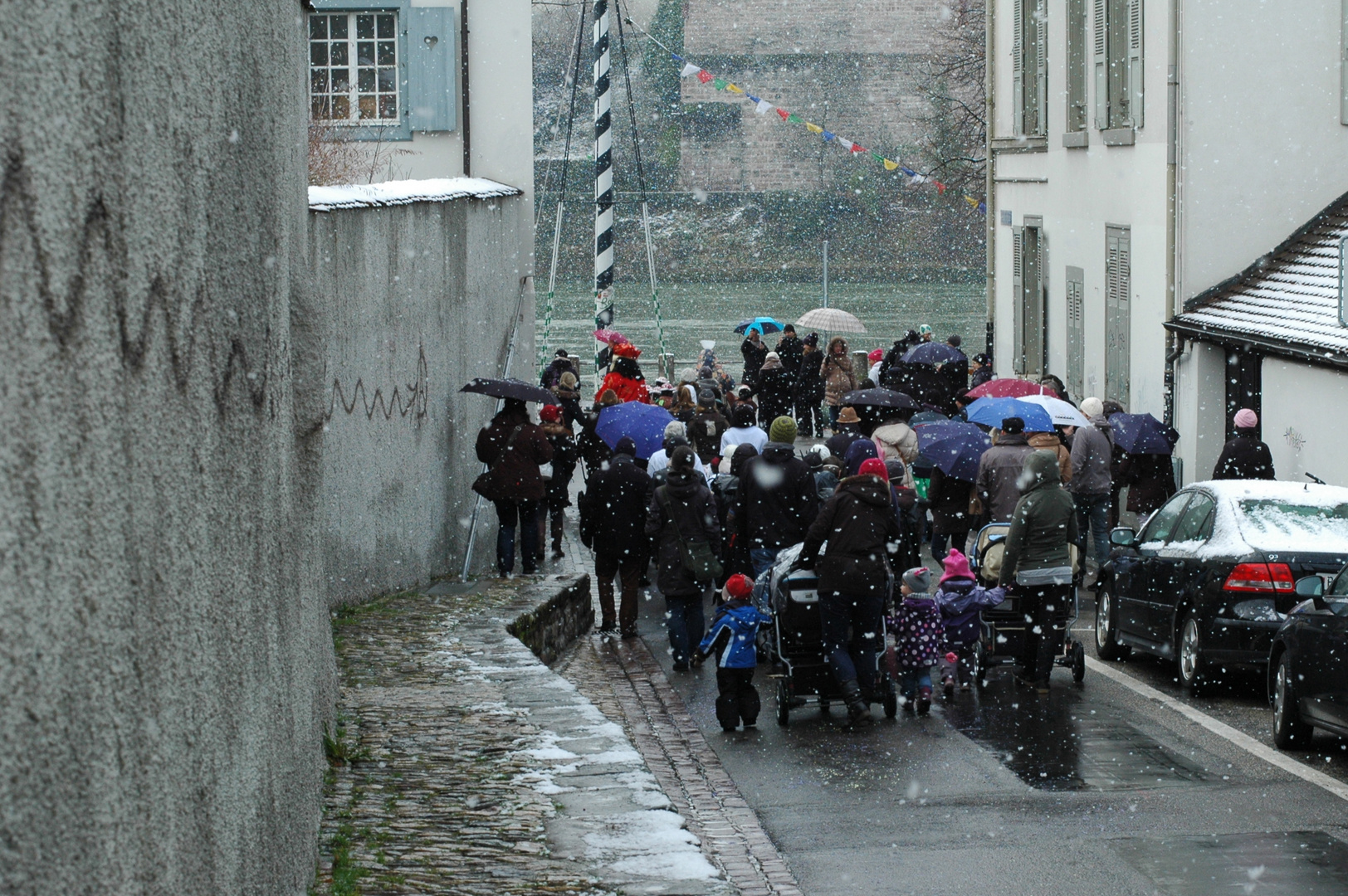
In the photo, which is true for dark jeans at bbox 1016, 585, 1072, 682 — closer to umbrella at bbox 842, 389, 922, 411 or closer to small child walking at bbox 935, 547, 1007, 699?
small child walking at bbox 935, 547, 1007, 699

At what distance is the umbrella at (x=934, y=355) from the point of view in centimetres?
2334

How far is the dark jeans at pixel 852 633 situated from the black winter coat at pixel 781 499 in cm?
247

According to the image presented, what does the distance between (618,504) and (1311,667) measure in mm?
5547

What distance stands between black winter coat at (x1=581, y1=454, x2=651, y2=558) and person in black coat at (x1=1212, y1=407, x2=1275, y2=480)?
512 centimetres

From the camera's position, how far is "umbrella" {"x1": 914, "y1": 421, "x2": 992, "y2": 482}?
50.4ft

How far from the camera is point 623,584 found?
13.7 m

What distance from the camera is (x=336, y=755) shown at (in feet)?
26.0

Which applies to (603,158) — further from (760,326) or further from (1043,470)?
(1043,470)

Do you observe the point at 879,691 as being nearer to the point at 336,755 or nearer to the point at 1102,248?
the point at 336,755

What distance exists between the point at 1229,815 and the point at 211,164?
5.74 metres

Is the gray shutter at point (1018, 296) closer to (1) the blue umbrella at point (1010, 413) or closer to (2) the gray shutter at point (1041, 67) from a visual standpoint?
(2) the gray shutter at point (1041, 67)

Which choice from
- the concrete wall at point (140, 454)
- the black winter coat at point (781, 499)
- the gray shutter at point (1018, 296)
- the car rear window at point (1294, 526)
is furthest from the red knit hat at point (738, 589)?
the gray shutter at point (1018, 296)

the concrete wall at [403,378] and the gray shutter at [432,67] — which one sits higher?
the gray shutter at [432,67]

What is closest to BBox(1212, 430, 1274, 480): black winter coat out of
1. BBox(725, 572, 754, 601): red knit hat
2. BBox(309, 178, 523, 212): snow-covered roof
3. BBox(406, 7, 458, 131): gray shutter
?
BBox(725, 572, 754, 601): red knit hat
